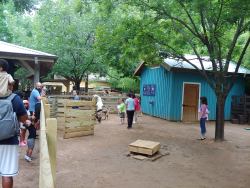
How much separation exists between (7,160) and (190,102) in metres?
12.0

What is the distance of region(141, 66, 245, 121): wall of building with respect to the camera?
42.0ft

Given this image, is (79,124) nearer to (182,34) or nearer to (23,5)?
(182,34)

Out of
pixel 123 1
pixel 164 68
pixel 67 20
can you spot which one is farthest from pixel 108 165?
pixel 67 20

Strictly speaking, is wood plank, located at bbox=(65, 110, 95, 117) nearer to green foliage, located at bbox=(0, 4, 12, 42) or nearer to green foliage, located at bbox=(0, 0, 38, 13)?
green foliage, located at bbox=(0, 0, 38, 13)

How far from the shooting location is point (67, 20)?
55.4ft

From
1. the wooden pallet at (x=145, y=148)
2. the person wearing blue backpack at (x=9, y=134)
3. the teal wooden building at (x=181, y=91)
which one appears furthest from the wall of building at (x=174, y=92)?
the person wearing blue backpack at (x=9, y=134)

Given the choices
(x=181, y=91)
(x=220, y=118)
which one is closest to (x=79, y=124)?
(x=220, y=118)

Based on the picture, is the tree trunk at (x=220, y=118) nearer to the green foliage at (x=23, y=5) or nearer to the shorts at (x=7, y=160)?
the shorts at (x=7, y=160)

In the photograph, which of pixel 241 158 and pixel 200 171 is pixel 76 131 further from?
pixel 241 158

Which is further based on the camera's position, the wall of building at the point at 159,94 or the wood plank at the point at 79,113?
the wall of building at the point at 159,94

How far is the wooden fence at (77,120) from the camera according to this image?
7552mm

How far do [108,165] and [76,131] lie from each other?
343 cm

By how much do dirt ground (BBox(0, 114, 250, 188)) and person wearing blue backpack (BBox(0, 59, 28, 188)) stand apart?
4.70 feet

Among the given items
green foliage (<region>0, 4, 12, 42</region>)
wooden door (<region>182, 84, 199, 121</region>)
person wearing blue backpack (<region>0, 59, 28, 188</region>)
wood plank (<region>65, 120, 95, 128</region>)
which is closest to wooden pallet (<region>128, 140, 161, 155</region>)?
wood plank (<region>65, 120, 95, 128</region>)
